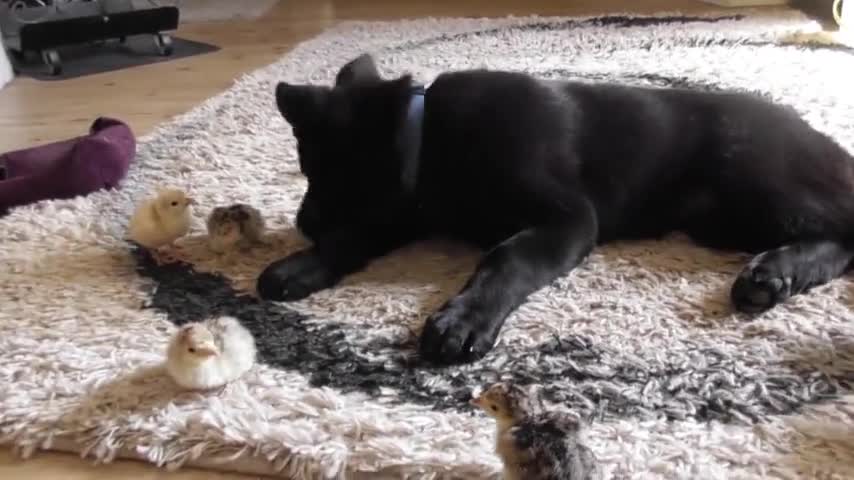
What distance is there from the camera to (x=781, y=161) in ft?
4.85

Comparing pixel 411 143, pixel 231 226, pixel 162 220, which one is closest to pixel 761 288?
pixel 411 143

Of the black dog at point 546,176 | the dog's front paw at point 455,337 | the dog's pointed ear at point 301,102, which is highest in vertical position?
the dog's pointed ear at point 301,102

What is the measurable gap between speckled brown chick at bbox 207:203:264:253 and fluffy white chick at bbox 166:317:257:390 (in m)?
0.35

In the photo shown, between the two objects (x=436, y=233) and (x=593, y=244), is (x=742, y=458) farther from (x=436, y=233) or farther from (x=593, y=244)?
(x=436, y=233)

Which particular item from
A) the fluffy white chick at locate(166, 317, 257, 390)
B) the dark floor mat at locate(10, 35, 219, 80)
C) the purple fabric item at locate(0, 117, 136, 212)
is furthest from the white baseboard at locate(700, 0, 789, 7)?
the fluffy white chick at locate(166, 317, 257, 390)

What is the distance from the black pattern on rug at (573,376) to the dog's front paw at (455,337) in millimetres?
15

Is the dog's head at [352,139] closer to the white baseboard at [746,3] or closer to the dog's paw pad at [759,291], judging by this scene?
the dog's paw pad at [759,291]

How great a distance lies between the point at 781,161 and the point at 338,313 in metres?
0.73

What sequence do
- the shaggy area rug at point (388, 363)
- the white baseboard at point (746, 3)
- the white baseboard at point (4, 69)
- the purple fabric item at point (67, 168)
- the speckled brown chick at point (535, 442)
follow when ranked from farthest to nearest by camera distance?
1. the white baseboard at point (746, 3)
2. the white baseboard at point (4, 69)
3. the purple fabric item at point (67, 168)
4. the shaggy area rug at point (388, 363)
5. the speckled brown chick at point (535, 442)

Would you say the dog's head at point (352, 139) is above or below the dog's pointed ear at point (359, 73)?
below

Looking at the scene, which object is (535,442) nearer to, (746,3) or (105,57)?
(105,57)

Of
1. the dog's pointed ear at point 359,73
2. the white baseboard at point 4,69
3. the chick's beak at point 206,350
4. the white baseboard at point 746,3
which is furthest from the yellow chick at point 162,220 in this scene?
the white baseboard at point 746,3

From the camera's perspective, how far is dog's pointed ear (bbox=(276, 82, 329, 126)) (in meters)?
1.43

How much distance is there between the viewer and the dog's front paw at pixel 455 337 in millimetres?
1199
